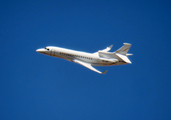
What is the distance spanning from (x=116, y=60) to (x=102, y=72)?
18.8 ft

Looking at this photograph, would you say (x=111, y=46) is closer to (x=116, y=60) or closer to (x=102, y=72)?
(x=116, y=60)

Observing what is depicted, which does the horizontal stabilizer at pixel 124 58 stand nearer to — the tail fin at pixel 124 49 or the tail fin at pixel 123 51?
the tail fin at pixel 123 51

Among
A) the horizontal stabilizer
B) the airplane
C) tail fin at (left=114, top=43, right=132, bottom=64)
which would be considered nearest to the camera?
the horizontal stabilizer

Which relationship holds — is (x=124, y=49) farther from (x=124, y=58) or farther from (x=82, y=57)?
(x=82, y=57)

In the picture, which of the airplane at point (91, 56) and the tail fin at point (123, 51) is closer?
the airplane at point (91, 56)

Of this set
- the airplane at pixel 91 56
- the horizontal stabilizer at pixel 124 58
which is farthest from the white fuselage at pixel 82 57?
the horizontal stabilizer at pixel 124 58

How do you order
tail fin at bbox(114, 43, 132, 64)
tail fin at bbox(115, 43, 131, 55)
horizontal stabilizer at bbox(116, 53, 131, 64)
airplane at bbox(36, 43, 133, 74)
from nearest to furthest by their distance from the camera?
horizontal stabilizer at bbox(116, 53, 131, 64)
airplane at bbox(36, 43, 133, 74)
tail fin at bbox(114, 43, 132, 64)
tail fin at bbox(115, 43, 131, 55)

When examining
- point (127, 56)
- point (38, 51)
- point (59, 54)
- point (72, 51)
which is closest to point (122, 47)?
point (127, 56)

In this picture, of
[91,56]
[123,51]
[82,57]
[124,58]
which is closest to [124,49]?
[123,51]

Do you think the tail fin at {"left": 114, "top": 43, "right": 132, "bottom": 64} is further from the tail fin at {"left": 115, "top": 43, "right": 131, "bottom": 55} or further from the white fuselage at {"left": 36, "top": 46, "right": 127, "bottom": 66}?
the white fuselage at {"left": 36, "top": 46, "right": 127, "bottom": 66}

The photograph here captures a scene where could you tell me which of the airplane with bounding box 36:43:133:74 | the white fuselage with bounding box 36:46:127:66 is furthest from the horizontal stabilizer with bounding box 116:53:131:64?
the white fuselage with bounding box 36:46:127:66

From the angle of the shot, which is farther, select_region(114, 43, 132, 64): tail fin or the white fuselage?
select_region(114, 43, 132, 64): tail fin

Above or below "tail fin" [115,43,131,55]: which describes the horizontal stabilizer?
below

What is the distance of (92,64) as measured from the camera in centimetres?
5481
